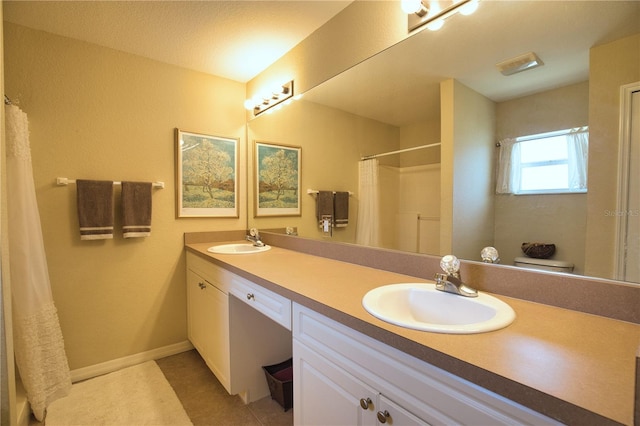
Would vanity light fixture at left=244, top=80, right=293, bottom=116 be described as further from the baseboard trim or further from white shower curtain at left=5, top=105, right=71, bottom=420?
the baseboard trim

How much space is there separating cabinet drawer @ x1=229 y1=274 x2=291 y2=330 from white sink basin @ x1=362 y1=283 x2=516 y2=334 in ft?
1.22

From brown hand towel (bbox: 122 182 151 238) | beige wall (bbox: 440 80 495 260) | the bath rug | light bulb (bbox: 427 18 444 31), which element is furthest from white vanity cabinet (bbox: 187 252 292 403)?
light bulb (bbox: 427 18 444 31)

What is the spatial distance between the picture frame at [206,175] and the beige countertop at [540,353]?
1570 mm

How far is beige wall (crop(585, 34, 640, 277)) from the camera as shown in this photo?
0.83 metres

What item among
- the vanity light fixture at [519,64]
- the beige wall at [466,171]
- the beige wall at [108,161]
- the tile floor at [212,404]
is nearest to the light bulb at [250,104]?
the beige wall at [108,161]

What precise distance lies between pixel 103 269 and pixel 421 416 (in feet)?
7.13

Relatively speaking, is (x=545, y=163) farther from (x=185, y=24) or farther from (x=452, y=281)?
(x=185, y=24)

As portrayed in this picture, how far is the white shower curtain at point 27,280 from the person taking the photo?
4.84 ft

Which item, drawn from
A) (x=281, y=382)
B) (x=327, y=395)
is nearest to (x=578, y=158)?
(x=327, y=395)

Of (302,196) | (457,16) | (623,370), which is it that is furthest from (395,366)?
(302,196)

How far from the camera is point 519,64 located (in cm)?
102

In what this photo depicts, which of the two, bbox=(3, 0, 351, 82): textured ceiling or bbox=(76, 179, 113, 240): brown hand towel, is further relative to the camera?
bbox=(76, 179, 113, 240): brown hand towel

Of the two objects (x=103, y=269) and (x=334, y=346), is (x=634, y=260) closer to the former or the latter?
(x=334, y=346)

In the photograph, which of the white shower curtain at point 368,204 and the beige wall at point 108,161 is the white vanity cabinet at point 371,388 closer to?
the white shower curtain at point 368,204
